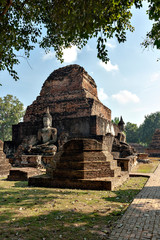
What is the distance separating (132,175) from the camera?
371 inches

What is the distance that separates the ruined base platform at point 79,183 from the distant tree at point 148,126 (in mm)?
54253

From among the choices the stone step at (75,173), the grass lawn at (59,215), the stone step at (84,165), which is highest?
the stone step at (84,165)

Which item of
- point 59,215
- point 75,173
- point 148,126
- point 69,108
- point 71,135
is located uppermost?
point 148,126

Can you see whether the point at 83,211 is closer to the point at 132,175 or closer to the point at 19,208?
the point at 19,208

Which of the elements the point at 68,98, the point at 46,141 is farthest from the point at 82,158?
the point at 68,98

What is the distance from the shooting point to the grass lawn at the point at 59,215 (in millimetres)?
2914

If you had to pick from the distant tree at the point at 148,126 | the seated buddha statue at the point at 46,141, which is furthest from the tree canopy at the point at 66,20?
the distant tree at the point at 148,126

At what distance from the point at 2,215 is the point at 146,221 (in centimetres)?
271

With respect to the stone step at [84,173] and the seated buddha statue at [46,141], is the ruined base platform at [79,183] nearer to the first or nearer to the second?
the stone step at [84,173]

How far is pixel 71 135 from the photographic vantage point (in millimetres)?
15867

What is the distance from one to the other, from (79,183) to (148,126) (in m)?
56.6

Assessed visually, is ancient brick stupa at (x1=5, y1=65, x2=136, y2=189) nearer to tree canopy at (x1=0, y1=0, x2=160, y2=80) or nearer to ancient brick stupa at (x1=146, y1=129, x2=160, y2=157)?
tree canopy at (x1=0, y1=0, x2=160, y2=80)

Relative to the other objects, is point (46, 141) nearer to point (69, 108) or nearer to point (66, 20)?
point (69, 108)

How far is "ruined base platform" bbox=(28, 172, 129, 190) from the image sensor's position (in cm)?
Result: 618
